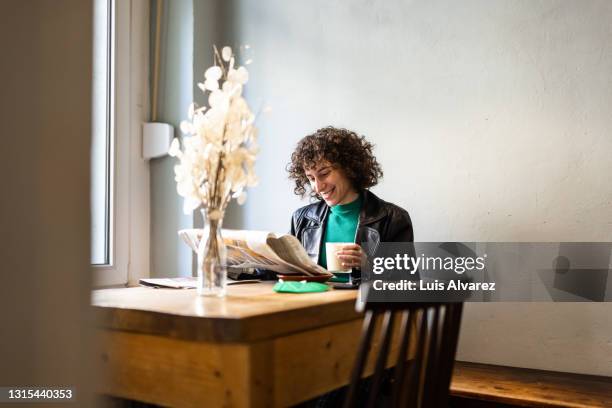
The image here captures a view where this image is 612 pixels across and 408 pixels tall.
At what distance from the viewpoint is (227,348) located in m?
1.03

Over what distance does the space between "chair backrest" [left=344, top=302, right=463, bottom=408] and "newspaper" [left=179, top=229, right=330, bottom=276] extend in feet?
1.68

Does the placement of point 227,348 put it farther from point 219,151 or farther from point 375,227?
point 375,227

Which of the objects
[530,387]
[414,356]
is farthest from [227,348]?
[530,387]

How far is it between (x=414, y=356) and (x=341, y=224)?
126cm

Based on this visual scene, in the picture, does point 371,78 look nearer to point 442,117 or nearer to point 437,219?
point 442,117

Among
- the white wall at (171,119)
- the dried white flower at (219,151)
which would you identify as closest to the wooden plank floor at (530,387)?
the dried white flower at (219,151)

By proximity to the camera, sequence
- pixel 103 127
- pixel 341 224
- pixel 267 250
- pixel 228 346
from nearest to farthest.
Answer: pixel 228 346 < pixel 267 250 < pixel 341 224 < pixel 103 127

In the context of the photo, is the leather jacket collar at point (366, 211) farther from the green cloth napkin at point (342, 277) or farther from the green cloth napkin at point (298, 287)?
the green cloth napkin at point (298, 287)

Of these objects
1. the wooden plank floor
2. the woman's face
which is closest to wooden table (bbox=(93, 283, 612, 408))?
the wooden plank floor

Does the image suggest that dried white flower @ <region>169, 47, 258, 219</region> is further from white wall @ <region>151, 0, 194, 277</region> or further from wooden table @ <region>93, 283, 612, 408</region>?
white wall @ <region>151, 0, 194, 277</region>

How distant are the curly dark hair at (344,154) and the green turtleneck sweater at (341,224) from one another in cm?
9

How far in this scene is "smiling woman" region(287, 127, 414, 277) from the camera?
2229 mm

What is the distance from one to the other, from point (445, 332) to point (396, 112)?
1.42 metres

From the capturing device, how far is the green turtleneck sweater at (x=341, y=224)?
2.33 metres
